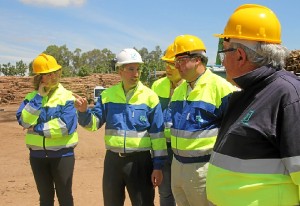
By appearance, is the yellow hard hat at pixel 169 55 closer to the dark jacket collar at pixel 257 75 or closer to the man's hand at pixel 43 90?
the man's hand at pixel 43 90

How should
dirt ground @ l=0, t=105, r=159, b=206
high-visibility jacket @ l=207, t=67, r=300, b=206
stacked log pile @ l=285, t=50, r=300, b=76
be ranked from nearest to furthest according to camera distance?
high-visibility jacket @ l=207, t=67, r=300, b=206 → dirt ground @ l=0, t=105, r=159, b=206 → stacked log pile @ l=285, t=50, r=300, b=76

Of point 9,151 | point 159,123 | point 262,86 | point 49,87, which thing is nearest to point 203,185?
point 159,123

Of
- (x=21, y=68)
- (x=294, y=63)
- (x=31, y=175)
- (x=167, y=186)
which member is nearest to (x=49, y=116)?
(x=167, y=186)

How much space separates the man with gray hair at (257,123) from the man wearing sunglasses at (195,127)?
1.06 metres

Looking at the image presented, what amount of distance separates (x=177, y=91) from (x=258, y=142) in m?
1.84

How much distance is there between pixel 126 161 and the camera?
11.9 feet

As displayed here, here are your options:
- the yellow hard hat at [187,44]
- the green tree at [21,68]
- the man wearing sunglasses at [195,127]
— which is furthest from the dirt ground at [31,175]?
the green tree at [21,68]

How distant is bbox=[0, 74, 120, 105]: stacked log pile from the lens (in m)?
31.0

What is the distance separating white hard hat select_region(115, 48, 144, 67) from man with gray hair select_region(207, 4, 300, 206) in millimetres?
1676

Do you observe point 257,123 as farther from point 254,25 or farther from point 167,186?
point 167,186

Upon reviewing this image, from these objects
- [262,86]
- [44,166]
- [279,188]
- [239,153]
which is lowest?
[44,166]

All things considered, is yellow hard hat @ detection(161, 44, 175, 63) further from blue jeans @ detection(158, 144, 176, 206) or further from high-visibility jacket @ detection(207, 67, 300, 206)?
high-visibility jacket @ detection(207, 67, 300, 206)

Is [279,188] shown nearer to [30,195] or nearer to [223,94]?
[223,94]

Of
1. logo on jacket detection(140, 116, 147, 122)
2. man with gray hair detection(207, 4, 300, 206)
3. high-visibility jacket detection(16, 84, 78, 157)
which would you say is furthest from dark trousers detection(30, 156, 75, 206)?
man with gray hair detection(207, 4, 300, 206)
